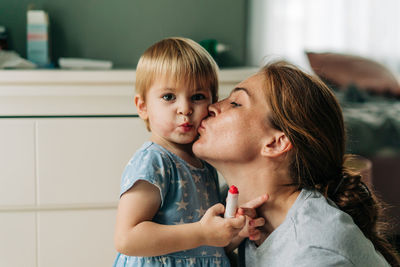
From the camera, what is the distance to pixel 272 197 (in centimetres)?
115

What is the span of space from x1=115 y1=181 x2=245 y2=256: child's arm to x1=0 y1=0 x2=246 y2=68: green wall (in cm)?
133

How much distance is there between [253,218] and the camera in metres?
1.13

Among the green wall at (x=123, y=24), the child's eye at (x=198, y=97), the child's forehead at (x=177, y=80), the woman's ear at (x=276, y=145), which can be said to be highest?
the green wall at (x=123, y=24)

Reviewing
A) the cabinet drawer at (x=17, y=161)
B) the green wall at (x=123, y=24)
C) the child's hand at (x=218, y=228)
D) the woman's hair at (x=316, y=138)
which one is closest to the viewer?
the child's hand at (x=218, y=228)

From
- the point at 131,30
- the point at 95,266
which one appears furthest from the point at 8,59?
the point at 95,266

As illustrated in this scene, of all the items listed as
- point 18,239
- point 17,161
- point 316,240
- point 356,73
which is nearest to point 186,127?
point 316,240

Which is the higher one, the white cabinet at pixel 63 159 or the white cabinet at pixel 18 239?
the white cabinet at pixel 63 159

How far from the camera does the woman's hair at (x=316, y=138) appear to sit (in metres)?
1.08

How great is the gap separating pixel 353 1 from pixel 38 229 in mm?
Answer: 2656

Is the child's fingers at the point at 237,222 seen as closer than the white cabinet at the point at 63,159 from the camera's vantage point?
Yes

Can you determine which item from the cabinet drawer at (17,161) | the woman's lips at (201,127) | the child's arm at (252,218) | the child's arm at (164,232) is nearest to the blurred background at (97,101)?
the cabinet drawer at (17,161)

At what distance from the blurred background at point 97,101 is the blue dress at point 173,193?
398mm

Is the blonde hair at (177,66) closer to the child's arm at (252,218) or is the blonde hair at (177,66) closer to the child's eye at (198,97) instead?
the child's eye at (198,97)

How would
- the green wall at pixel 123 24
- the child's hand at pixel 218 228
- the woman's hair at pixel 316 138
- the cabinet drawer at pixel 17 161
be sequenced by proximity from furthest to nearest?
the green wall at pixel 123 24 → the cabinet drawer at pixel 17 161 → the woman's hair at pixel 316 138 → the child's hand at pixel 218 228
